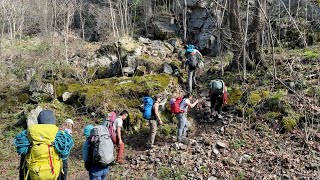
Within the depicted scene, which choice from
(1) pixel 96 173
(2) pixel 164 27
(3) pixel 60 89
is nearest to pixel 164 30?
(2) pixel 164 27

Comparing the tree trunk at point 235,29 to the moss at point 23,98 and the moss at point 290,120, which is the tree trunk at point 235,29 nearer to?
the moss at point 290,120

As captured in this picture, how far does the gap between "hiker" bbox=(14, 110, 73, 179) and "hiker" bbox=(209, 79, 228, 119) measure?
19.4ft

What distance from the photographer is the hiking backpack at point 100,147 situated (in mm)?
5332

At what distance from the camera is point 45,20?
33250 millimetres

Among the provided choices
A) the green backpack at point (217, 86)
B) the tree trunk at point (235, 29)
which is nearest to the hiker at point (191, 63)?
the tree trunk at point (235, 29)

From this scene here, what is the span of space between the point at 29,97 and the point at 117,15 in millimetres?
19151

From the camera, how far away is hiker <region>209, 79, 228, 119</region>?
9.56 meters

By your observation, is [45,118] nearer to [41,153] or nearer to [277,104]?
[41,153]

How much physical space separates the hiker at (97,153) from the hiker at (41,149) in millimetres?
818

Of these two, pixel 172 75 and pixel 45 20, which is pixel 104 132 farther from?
pixel 45 20

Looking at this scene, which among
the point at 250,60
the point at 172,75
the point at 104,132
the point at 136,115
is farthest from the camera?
the point at 172,75

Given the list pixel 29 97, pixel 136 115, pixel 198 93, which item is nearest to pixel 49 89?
pixel 29 97

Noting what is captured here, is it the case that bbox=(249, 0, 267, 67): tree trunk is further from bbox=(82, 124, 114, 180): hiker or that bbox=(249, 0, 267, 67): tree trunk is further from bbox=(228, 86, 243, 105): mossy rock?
bbox=(82, 124, 114, 180): hiker

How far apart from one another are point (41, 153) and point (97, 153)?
1.08 metres
